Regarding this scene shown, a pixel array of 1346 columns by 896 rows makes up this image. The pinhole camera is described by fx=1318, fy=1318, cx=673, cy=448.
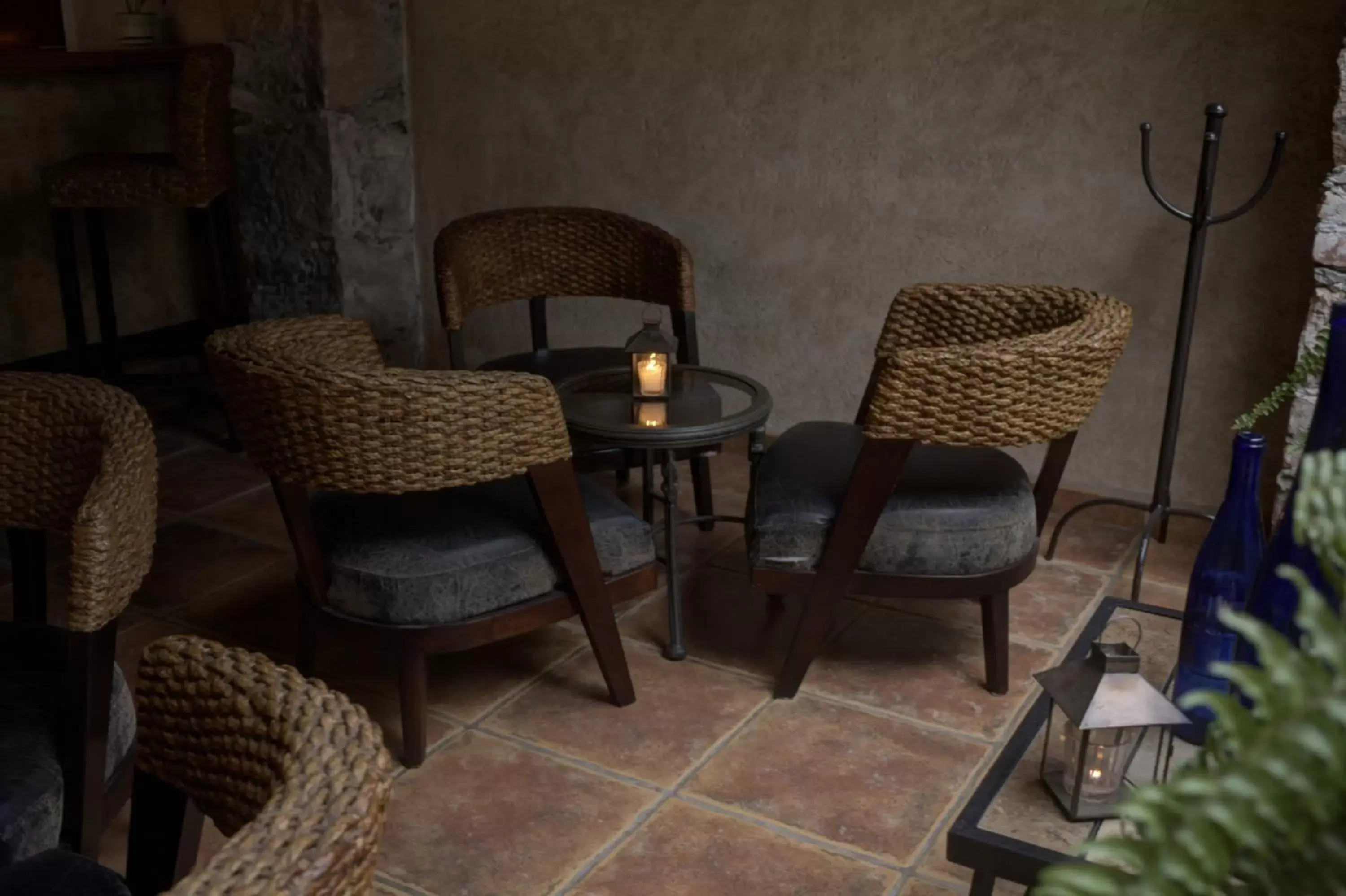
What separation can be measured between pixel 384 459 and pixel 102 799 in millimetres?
668

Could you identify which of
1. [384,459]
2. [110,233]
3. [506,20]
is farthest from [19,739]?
[110,233]

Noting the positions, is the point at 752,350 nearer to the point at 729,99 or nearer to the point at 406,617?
the point at 729,99

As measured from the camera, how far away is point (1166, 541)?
352 cm

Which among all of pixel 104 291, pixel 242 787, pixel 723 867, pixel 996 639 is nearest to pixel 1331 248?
pixel 996 639

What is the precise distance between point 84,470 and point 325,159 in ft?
7.75

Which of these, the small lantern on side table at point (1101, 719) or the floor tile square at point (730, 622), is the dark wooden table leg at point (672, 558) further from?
the small lantern on side table at point (1101, 719)

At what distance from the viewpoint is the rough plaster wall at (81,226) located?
14.1 feet

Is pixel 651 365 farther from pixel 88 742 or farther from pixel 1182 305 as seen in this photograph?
pixel 88 742

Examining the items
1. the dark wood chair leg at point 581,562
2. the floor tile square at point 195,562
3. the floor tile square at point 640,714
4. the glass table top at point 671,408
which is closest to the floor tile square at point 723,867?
the floor tile square at point 640,714

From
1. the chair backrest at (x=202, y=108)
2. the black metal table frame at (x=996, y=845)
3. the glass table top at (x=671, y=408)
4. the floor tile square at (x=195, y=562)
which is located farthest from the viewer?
the chair backrest at (x=202, y=108)

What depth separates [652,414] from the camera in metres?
2.79

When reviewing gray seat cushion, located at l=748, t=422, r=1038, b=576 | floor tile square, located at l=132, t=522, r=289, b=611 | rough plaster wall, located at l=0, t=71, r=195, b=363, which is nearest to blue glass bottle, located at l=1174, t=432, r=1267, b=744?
gray seat cushion, located at l=748, t=422, r=1038, b=576

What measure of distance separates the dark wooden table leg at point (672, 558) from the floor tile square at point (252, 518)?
121 centimetres

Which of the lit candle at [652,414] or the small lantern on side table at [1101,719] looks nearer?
the small lantern on side table at [1101,719]
